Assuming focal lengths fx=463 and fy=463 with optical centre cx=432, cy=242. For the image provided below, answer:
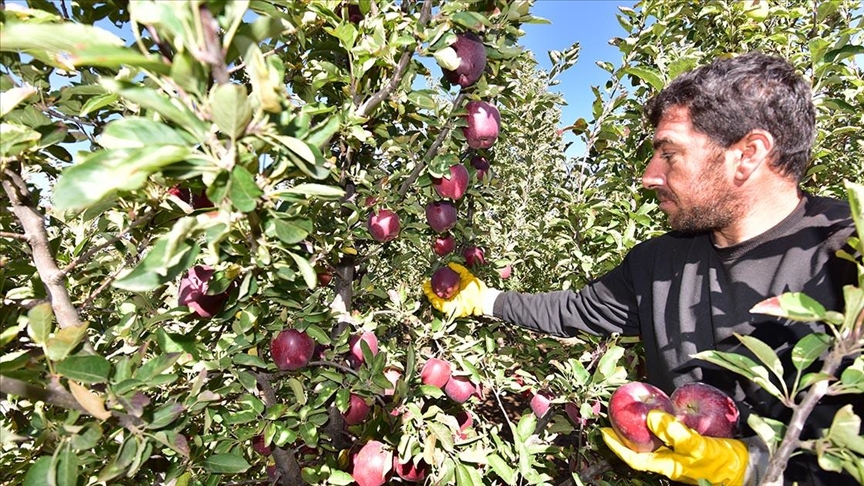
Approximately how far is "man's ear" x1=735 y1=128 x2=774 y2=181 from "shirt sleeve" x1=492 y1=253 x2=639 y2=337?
0.55m

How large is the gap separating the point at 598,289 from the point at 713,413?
2.52 feet

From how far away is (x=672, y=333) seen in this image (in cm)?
178

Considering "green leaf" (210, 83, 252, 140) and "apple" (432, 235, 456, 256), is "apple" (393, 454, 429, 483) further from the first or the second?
"green leaf" (210, 83, 252, 140)

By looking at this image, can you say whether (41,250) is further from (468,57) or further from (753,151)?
(753,151)

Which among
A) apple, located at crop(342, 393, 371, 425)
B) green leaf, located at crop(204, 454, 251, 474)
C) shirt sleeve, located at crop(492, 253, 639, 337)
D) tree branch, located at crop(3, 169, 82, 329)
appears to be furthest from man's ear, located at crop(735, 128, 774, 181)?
tree branch, located at crop(3, 169, 82, 329)

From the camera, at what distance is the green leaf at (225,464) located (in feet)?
3.91

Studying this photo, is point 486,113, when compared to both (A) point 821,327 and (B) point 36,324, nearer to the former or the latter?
(A) point 821,327

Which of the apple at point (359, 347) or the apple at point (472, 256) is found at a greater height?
the apple at point (472, 256)

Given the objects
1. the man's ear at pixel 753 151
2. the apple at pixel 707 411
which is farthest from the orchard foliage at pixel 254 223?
the man's ear at pixel 753 151

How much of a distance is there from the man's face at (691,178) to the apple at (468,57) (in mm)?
794

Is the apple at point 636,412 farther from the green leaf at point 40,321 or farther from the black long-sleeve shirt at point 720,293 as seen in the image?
the green leaf at point 40,321

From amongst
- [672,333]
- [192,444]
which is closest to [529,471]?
[672,333]

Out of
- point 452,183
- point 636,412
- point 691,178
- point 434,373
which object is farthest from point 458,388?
point 691,178

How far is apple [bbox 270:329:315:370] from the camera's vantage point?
140 centimetres
